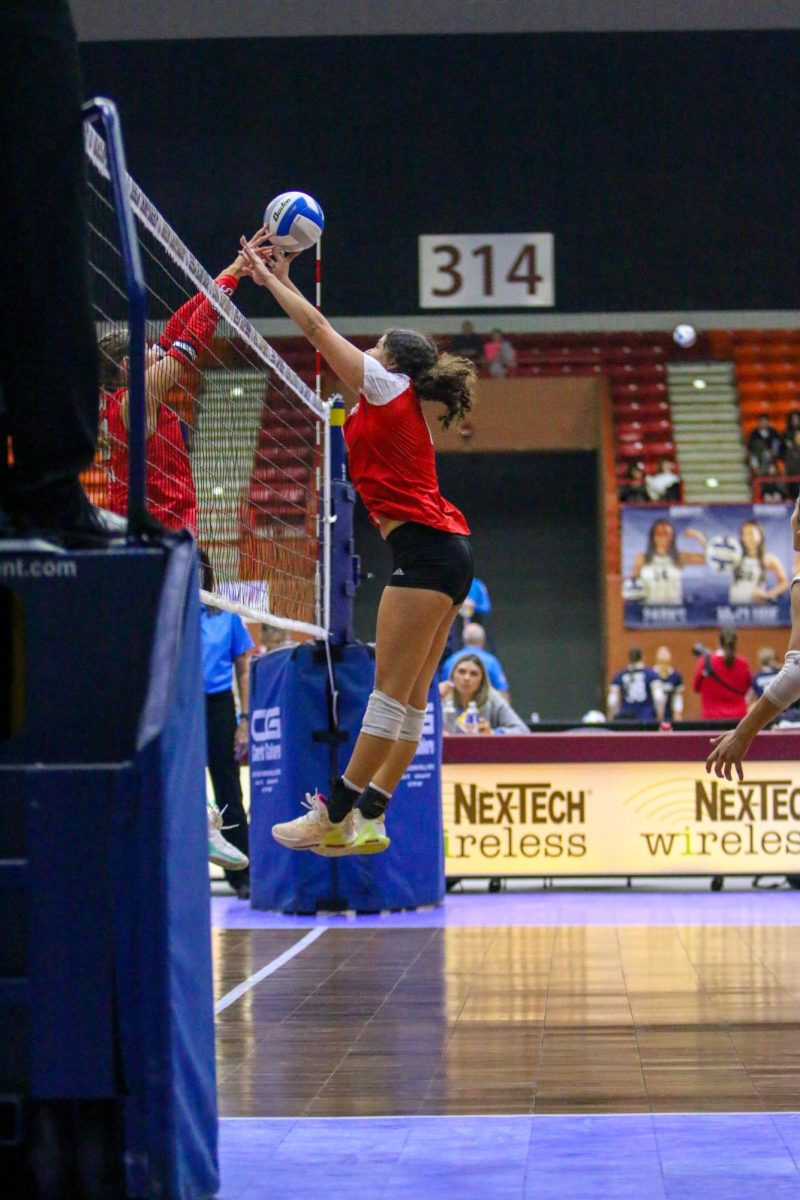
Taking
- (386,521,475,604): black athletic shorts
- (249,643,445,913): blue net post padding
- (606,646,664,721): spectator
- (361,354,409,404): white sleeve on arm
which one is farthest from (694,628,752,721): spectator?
(361,354,409,404): white sleeve on arm

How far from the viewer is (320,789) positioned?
29.8ft

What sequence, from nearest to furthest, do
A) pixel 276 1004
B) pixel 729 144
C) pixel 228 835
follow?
pixel 276 1004 → pixel 228 835 → pixel 729 144

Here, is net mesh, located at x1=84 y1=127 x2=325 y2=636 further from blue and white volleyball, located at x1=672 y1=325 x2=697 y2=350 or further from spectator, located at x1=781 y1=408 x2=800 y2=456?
blue and white volleyball, located at x1=672 y1=325 x2=697 y2=350

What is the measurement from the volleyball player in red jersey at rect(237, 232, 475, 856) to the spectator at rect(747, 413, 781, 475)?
54.8 ft

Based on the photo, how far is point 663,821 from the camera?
34.7ft

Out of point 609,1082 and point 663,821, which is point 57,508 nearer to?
point 609,1082

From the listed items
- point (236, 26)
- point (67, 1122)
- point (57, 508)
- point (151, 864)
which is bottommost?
point (67, 1122)

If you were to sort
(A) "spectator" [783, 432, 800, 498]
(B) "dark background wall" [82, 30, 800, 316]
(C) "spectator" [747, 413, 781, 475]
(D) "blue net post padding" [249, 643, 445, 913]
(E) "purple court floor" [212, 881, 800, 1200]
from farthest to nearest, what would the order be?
(C) "spectator" [747, 413, 781, 475] < (A) "spectator" [783, 432, 800, 498] < (B) "dark background wall" [82, 30, 800, 316] < (D) "blue net post padding" [249, 643, 445, 913] < (E) "purple court floor" [212, 881, 800, 1200]

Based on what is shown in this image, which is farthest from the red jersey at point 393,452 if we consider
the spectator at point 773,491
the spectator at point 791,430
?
the spectator at point 791,430

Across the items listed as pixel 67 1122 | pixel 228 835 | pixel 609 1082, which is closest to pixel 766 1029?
pixel 609 1082

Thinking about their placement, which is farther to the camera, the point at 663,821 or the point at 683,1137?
the point at 663,821

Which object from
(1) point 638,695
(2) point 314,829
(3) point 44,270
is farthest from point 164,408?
(1) point 638,695

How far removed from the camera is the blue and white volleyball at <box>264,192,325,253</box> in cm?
560

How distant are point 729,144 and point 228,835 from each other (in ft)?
30.1
